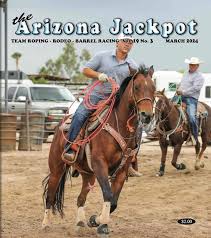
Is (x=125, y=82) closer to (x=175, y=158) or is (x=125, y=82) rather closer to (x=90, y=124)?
(x=90, y=124)

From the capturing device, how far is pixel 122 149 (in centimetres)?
701

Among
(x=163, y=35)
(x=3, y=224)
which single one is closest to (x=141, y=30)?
(x=163, y=35)

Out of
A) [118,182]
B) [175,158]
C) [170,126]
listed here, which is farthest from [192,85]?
Result: [118,182]

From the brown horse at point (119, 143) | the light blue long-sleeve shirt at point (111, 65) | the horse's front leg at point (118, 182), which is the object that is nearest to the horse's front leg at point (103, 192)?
the brown horse at point (119, 143)

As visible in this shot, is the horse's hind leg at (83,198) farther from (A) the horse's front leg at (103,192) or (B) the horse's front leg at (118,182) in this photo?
(B) the horse's front leg at (118,182)

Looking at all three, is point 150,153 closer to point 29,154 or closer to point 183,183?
point 29,154

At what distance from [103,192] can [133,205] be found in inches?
105

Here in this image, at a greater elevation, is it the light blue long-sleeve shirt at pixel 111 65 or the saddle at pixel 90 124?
the light blue long-sleeve shirt at pixel 111 65

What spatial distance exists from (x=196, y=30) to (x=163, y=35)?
0.99 meters

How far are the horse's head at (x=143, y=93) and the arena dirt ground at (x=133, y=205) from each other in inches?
58.9

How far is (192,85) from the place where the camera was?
13383 millimetres

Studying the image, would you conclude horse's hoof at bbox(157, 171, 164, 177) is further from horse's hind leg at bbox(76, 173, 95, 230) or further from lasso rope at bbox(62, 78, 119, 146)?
lasso rope at bbox(62, 78, 119, 146)

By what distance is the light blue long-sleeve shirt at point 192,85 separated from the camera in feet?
43.7

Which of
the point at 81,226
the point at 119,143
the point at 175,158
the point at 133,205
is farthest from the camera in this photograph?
the point at 175,158
